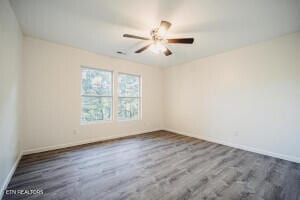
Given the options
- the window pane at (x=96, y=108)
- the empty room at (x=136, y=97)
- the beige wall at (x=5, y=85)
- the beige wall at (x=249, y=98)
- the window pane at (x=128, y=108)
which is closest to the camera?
the beige wall at (x=5, y=85)

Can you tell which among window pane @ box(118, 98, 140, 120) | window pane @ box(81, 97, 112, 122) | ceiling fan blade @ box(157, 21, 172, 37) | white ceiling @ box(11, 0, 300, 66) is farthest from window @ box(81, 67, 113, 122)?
ceiling fan blade @ box(157, 21, 172, 37)

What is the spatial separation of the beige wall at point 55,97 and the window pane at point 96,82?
0.19 metres

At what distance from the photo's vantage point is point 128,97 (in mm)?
4742

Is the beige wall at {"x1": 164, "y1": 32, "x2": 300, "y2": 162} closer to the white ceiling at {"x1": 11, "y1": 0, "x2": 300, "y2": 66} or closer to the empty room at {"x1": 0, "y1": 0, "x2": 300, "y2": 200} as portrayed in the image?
the empty room at {"x1": 0, "y1": 0, "x2": 300, "y2": 200}

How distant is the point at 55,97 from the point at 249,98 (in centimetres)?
478

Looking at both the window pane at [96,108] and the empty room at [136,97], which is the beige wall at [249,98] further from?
the window pane at [96,108]

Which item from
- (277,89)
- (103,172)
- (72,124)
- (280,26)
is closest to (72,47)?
(72,124)

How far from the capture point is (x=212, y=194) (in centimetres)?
176

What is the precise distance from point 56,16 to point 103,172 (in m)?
2.76

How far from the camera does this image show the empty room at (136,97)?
1920 mm

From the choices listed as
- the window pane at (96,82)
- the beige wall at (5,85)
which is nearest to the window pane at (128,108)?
the window pane at (96,82)

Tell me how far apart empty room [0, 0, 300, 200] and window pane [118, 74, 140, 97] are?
0.14 ft

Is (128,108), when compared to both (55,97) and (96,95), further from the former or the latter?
(55,97)

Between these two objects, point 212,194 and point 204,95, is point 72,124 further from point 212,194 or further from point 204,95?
point 204,95
